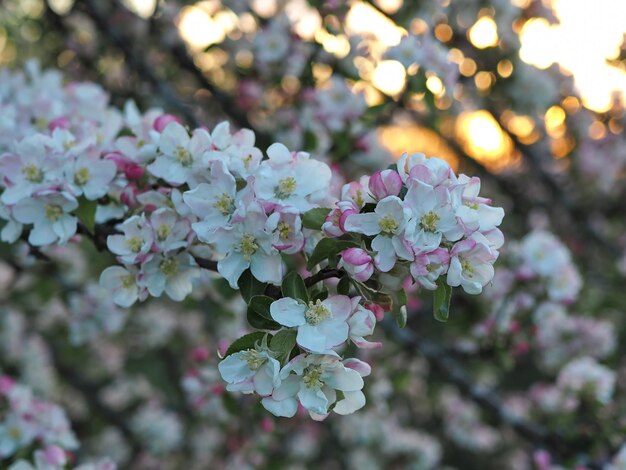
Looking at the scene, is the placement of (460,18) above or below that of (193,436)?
above

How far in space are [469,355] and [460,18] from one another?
1.18 metres

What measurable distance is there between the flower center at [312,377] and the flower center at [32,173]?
67cm

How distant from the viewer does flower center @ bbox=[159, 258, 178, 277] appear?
1.29 m

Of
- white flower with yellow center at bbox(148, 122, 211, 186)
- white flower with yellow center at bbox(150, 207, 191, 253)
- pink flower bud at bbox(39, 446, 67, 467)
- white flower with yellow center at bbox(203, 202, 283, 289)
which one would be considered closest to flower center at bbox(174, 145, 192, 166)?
white flower with yellow center at bbox(148, 122, 211, 186)

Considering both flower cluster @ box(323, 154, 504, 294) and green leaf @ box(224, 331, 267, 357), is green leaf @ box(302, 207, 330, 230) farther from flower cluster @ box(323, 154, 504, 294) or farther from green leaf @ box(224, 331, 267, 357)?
green leaf @ box(224, 331, 267, 357)

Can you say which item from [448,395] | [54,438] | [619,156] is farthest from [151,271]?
[619,156]

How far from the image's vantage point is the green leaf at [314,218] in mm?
1139

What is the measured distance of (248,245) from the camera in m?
1.14

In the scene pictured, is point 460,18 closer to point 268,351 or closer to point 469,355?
point 469,355

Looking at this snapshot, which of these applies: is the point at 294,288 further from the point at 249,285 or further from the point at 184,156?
the point at 184,156

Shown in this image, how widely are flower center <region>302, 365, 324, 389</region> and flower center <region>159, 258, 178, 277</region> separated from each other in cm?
36

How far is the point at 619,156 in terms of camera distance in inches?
148

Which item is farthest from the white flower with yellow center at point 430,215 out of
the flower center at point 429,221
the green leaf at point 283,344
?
the green leaf at point 283,344

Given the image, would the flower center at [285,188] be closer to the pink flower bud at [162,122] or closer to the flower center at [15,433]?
the pink flower bud at [162,122]
